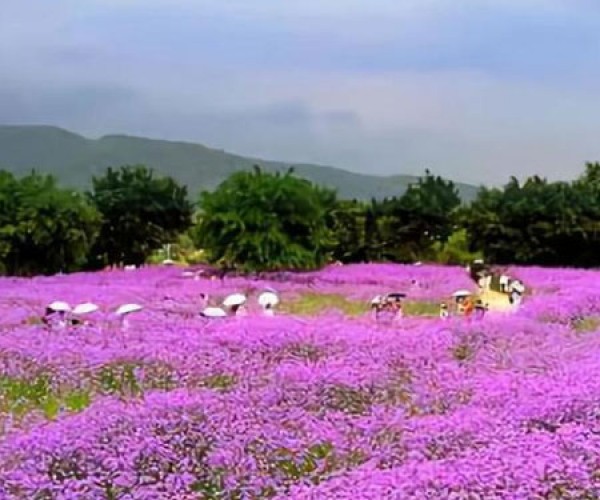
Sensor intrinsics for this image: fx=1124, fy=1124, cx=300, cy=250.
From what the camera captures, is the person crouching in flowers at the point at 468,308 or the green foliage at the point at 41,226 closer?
the person crouching in flowers at the point at 468,308

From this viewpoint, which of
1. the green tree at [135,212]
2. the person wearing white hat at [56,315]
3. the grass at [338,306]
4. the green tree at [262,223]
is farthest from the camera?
the green tree at [135,212]

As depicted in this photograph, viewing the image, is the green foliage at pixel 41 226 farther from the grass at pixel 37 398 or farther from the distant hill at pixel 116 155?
the distant hill at pixel 116 155

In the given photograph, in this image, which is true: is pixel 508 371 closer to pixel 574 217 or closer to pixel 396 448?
pixel 396 448

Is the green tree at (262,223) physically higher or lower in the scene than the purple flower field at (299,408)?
higher

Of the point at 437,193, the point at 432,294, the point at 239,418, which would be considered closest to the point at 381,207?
the point at 437,193

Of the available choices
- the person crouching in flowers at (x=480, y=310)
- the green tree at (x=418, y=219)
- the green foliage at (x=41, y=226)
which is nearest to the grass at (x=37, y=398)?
the person crouching in flowers at (x=480, y=310)

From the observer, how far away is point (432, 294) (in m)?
Answer: 18.4

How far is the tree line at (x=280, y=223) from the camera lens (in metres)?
22.7

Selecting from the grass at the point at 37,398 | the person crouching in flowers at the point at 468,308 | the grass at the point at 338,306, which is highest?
the person crouching in flowers at the point at 468,308

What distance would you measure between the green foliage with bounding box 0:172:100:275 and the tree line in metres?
0.03

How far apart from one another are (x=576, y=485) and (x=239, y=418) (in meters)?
2.37

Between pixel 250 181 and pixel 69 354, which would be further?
pixel 250 181

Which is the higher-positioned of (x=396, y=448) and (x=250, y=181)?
(x=250, y=181)

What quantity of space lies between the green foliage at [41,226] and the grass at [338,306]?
650 cm
